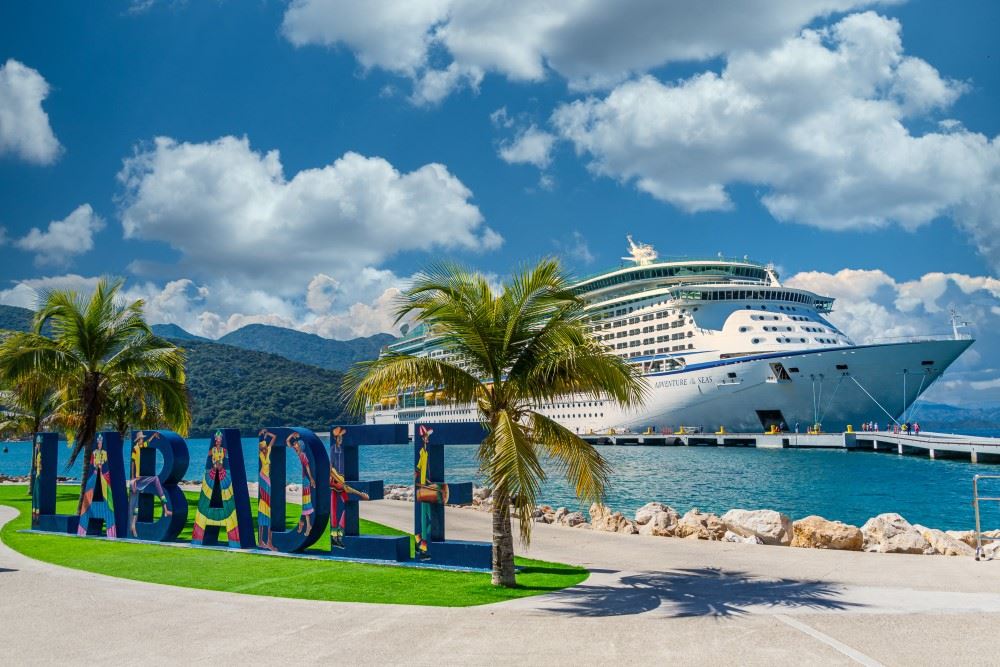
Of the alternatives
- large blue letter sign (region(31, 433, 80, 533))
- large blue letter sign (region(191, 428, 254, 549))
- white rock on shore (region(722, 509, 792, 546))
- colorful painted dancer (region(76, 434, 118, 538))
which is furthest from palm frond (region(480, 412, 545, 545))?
large blue letter sign (region(31, 433, 80, 533))

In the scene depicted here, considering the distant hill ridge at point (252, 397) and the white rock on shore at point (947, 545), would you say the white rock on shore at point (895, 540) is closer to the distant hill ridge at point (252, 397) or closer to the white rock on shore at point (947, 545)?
the white rock on shore at point (947, 545)

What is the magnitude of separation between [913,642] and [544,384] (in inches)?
184

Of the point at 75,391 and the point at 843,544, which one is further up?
the point at 75,391

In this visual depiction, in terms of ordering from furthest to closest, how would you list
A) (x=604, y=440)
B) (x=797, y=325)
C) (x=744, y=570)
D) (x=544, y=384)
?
(x=604, y=440), (x=797, y=325), (x=744, y=570), (x=544, y=384)

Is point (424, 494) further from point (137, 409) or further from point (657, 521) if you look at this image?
point (137, 409)

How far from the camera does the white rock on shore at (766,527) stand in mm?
13242

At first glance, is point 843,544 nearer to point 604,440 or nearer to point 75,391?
point 75,391

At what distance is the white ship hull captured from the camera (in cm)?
4753

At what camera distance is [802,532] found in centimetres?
1288

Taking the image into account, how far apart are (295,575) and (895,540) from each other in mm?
9581

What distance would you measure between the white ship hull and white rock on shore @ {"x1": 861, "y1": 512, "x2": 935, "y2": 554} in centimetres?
3675

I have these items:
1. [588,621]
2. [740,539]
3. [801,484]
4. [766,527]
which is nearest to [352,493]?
[588,621]

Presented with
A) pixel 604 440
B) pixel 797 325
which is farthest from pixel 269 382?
pixel 797 325

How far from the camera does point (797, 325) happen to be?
176 feet
